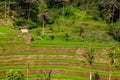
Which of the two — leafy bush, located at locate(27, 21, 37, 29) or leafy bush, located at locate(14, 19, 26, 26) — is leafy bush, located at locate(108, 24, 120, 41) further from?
leafy bush, located at locate(14, 19, 26, 26)

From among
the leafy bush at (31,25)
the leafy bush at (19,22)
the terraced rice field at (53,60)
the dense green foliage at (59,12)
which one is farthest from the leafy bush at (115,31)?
the leafy bush at (19,22)

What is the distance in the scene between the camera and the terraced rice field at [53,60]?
45.7m

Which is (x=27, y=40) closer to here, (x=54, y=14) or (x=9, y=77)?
(x=9, y=77)

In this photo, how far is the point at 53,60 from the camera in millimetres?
47906

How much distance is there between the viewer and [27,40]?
51.8m

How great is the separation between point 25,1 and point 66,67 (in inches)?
942

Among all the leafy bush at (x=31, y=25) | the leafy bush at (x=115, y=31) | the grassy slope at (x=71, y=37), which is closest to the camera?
the grassy slope at (x=71, y=37)

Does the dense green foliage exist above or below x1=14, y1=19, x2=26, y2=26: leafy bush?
above

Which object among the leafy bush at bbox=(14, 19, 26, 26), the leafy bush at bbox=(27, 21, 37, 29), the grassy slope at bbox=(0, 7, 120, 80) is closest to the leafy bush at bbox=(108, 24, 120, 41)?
the grassy slope at bbox=(0, 7, 120, 80)

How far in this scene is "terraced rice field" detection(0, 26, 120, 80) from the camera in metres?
45.7

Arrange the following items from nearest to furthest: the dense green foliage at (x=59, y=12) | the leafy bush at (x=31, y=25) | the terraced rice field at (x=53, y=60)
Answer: the terraced rice field at (x=53, y=60), the leafy bush at (x=31, y=25), the dense green foliage at (x=59, y=12)

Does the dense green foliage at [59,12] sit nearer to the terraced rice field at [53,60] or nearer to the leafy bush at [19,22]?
the leafy bush at [19,22]

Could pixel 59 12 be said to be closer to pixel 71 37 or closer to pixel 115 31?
pixel 71 37

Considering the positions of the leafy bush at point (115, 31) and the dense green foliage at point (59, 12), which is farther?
the dense green foliage at point (59, 12)
